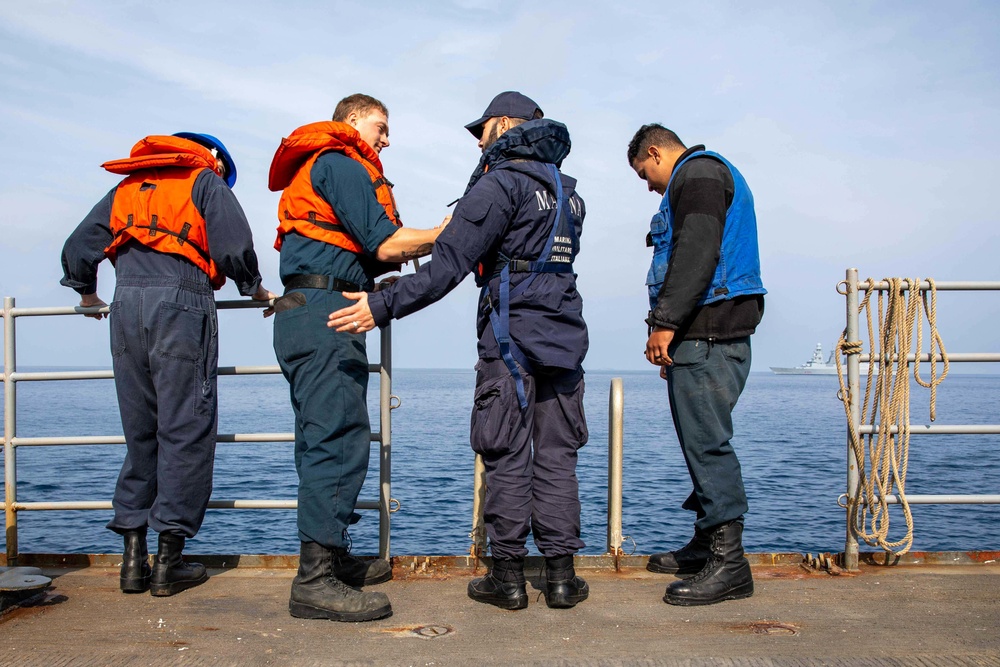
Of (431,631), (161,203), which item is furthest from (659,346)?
(161,203)

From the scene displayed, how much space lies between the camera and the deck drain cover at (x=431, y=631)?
9.79 ft

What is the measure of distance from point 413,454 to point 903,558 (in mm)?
21142

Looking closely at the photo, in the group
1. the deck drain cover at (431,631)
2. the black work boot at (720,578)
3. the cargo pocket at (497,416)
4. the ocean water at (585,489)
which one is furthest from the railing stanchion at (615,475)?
the ocean water at (585,489)

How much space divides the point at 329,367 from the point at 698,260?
5.21 feet

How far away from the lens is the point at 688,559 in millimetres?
3865

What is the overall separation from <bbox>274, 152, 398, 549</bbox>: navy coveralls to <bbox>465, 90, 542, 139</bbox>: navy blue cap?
2.08ft

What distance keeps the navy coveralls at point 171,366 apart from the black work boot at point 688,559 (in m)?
2.13

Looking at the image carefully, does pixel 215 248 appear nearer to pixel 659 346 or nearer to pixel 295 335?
pixel 295 335

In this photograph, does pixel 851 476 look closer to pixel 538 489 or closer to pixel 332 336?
pixel 538 489

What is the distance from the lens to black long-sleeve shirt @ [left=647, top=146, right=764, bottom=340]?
11.1 feet

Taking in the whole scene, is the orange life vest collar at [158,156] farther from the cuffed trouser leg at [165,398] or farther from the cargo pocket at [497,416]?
the cargo pocket at [497,416]

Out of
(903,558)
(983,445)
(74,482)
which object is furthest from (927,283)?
(983,445)

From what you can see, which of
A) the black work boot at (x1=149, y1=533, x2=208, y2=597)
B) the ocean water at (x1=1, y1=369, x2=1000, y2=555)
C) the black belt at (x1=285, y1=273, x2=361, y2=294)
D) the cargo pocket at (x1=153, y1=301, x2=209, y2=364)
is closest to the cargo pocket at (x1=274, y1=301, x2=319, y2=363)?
the black belt at (x1=285, y1=273, x2=361, y2=294)

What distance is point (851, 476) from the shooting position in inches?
157
